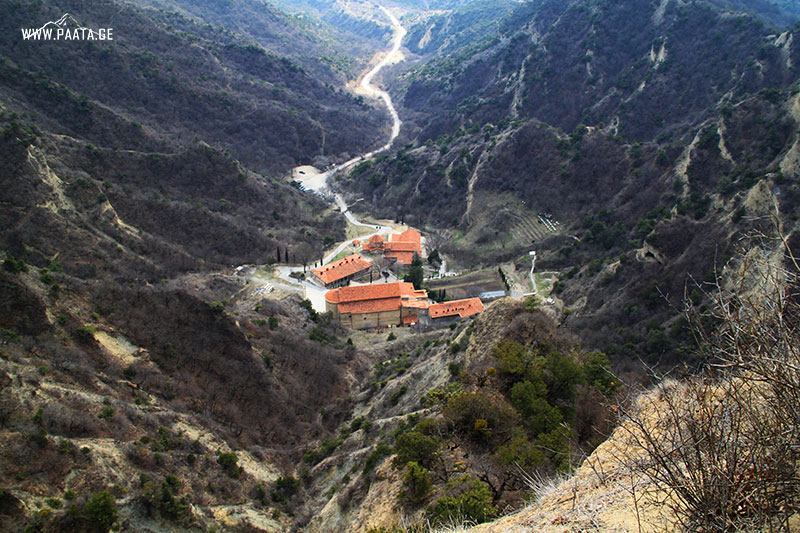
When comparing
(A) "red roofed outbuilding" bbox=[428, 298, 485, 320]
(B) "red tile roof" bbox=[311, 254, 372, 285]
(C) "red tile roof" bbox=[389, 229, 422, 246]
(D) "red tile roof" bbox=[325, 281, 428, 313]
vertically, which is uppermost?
(C) "red tile roof" bbox=[389, 229, 422, 246]

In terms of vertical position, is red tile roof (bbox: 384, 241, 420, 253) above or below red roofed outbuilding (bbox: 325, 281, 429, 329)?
above

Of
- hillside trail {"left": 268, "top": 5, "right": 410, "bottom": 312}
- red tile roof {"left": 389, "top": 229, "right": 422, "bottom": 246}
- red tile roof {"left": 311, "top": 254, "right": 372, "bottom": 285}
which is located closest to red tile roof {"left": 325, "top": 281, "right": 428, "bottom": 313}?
hillside trail {"left": 268, "top": 5, "right": 410, "bottom": 312}

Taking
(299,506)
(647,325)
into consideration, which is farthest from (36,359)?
(647,325)

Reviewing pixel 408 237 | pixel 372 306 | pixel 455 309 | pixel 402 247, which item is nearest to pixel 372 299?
pixel 372 306

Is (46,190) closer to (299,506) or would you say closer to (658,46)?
(299,506)

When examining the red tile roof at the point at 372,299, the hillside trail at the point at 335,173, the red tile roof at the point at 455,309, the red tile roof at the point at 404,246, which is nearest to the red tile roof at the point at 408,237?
the red tile roof at the point at 404,246

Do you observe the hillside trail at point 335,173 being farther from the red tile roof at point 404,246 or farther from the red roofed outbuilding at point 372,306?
the red tile roof at point 404,246

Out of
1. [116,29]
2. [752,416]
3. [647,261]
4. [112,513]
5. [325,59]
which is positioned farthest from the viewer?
[325,59]

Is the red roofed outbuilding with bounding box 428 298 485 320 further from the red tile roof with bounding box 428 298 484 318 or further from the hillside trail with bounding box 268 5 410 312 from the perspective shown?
the hillside trail with bounding box 268 5 410 312
